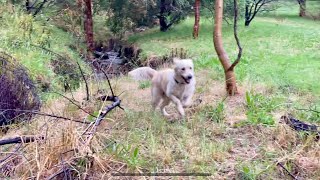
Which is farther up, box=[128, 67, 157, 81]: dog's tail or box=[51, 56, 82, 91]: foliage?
box=[128, 67, 157, 81]: dog's tail

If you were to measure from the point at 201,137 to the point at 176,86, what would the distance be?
1335mm

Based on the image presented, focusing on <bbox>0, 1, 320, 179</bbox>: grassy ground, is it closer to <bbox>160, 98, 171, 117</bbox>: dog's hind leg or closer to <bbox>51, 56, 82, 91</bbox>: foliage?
<bbox>160, 98, 171, 117</bbox>: dog's hind leg

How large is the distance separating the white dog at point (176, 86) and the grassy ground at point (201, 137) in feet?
0.81

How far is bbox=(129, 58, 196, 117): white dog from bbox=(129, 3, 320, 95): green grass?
2.51 meters

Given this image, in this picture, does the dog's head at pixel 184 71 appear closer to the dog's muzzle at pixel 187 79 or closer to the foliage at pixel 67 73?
the dog's muzzle at pixel 187 79

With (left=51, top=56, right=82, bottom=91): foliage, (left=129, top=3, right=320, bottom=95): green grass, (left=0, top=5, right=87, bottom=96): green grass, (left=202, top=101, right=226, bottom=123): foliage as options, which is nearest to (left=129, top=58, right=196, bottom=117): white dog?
(left=202, top=101, right=226, bottom=123): foliage

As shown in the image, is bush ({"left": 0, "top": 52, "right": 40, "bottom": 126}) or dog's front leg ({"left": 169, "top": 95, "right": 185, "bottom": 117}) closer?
dog's front leg ({"left": 169, "top": 95, "right": 185, "bottom": 117})

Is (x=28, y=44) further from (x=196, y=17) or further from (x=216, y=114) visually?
(x=196, y=17)

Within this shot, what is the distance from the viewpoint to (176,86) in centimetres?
698

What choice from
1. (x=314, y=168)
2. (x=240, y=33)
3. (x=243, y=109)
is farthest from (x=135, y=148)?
(x=240, y=33)

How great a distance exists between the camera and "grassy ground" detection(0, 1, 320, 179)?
15.7 feet

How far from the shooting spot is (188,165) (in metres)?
5.00

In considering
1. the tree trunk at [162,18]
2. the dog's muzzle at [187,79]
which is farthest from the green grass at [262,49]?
the dog's muzzle at [187,79]

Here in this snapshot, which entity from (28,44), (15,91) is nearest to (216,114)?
(15,91)
